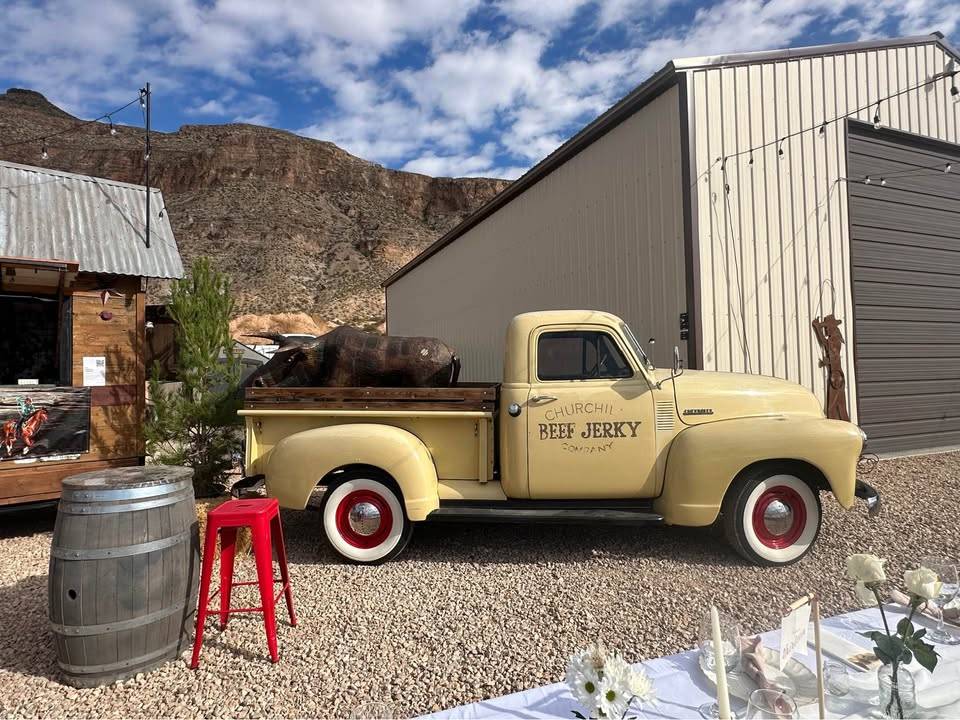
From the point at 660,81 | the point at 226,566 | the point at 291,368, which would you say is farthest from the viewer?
the point at 660,81

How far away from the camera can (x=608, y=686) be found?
5.71 feet

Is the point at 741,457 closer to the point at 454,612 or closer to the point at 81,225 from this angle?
the point at 454,612

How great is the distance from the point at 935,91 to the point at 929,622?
8787mm

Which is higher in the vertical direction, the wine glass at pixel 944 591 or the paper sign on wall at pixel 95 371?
the paper sign on wall at pixel 95 371

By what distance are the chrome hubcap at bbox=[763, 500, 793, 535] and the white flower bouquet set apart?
8.15 ft

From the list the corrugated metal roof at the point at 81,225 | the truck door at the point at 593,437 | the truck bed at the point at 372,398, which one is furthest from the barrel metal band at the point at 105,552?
the corrugated metal roof at the point at 81,225

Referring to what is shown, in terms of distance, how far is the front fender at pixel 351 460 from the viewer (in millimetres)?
3906

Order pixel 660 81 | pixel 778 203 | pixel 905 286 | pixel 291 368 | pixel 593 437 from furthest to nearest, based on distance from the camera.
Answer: pixel 905 286
pixel 778 203
pixel 660 81
pixel 291 368
pixel 593 437

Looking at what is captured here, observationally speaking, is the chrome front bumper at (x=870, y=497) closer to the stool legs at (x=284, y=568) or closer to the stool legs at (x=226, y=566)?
the stool legs at (x=284, y=568)

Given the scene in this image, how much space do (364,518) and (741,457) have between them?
282 centimetres

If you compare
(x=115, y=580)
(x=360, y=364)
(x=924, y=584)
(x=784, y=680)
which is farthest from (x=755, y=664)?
(x=360, y=364)

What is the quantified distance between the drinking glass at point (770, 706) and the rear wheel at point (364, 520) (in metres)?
2.69

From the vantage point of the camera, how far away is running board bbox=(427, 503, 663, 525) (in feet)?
12.4

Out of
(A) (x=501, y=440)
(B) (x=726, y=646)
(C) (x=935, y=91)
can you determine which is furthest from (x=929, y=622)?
(C) (x=935, y=91)
